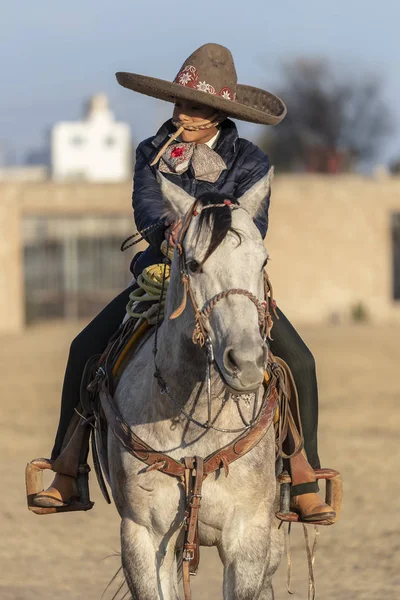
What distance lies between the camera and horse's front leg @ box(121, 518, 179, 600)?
19.4 ft

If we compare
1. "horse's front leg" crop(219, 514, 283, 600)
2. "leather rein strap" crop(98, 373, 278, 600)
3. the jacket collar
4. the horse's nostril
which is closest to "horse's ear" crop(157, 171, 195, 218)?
the horse's nostril

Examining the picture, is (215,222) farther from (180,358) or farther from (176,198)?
(180,358)

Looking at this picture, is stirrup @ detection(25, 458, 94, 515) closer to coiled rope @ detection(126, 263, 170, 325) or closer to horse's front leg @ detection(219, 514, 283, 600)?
coiled rope @ detection(126, 263, 170, 325)

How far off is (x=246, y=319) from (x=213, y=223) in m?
0.45

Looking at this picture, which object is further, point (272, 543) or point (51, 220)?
point (51, 220)

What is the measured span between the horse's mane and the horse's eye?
0.18 ft

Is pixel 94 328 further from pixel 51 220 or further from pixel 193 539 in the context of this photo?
pixel 51 220

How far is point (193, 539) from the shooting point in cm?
586

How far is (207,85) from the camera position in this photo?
655cm

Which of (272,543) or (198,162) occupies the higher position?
(198,162)

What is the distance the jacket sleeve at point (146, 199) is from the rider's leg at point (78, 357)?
75cm

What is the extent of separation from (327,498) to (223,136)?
2103mm

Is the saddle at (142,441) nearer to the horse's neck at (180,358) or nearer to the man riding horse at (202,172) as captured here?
the man riding horse at (202,172)

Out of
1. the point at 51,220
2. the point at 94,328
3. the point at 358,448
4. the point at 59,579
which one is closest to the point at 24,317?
the point at 51,220
